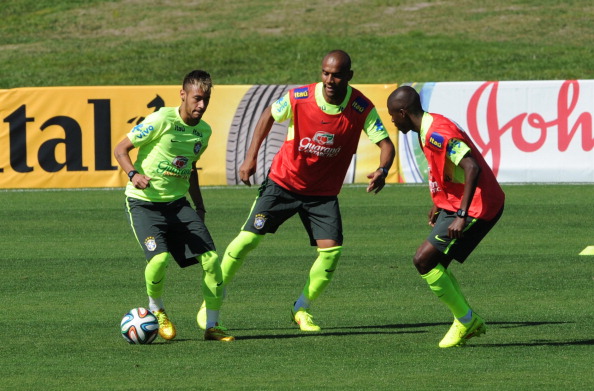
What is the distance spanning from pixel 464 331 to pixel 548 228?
24.6ft

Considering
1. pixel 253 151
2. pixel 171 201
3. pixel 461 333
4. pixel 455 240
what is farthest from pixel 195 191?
pixel 461 333

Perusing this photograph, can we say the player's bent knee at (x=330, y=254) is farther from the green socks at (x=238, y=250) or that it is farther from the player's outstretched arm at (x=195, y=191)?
the player's outstretched arm at (x=195, y=191)

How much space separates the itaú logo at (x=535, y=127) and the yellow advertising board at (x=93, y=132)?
1635 millimetres

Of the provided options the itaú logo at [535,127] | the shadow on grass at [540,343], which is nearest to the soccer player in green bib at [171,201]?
the shadow on grass at [540,343]

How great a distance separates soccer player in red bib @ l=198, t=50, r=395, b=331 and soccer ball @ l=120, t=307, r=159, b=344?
700 millimetres

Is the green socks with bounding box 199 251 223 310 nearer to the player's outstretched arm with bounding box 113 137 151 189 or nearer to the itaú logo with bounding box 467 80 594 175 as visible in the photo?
the player's outstretched arm with bounding box 113 137 151 189

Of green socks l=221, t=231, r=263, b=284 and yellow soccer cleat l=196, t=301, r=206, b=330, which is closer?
yellow soccer cleat l=196, t=301, r=206, b=330

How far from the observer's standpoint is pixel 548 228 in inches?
615

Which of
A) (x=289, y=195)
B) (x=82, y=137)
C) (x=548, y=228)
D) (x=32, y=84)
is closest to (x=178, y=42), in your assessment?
(x=32, y=84)

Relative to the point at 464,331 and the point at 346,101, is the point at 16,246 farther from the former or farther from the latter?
the point at 464,331

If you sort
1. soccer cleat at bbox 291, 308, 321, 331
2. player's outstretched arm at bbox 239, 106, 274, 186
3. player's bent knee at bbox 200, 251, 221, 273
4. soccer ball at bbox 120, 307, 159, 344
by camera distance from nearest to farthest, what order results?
soccer ball at bbox 120, 307, 159, 344 < player's bent knee at bbox 200, 251, 221, 273 < player's outstretched arm at bbox 239, 106, 274, 186 < soccer cleat at bbox 291, 308, 321, 331

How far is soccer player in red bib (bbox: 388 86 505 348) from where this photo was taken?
27.0ft

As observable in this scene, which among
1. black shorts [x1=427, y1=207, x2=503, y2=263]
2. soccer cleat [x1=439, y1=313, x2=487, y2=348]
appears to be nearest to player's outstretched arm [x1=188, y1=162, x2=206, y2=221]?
black shorts [x1=427, y1=207, x2=503, y2=263]

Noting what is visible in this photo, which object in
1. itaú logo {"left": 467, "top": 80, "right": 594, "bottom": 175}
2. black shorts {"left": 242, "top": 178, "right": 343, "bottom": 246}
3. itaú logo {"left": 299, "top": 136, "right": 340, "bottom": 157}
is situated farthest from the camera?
itaú logo {"left": 467, "top": 80, "right": 594, "bottom": 175}
